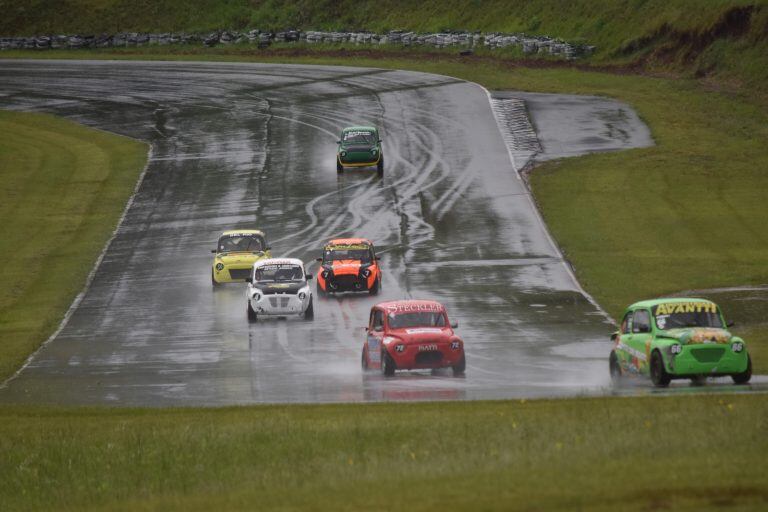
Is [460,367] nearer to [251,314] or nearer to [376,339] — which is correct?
[376,339]

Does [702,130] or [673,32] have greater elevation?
[673,32]

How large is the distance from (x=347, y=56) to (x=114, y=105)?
722 inches

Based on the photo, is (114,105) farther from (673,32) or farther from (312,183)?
(673,32)

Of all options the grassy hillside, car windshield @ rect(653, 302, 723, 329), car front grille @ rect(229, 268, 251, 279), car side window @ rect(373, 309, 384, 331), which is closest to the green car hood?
car windshield @ rect(653, 302, 723, 329)

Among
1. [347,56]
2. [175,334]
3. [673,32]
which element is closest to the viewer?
[175,334]

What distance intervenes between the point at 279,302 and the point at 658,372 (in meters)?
14.9

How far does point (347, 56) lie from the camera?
93.0 m

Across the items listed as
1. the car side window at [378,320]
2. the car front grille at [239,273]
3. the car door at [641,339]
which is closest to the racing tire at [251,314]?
the car front grille at [239,273]

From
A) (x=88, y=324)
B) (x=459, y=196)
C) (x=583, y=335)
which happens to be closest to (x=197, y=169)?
(x=459, y=196)

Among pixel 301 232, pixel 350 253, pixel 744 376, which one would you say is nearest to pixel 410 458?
pixel 744 376

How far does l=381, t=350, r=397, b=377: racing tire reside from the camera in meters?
27.5

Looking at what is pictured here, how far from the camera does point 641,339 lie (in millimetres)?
24375

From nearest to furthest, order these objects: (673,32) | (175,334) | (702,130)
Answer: (175,334) → (702,130) → (673,32)

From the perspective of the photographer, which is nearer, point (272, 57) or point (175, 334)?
point (175, 334)
